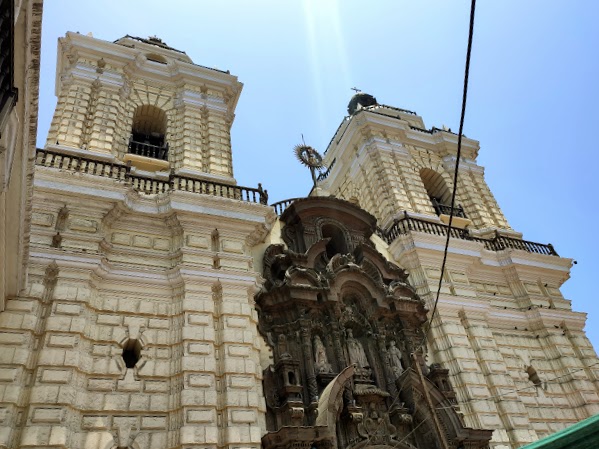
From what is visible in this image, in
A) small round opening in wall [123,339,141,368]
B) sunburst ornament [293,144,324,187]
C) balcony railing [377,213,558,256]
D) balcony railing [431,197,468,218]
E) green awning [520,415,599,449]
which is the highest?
sunburst ornament [293,144,324,187]

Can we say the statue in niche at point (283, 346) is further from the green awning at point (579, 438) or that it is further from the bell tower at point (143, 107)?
the green awning at point (579, 438)

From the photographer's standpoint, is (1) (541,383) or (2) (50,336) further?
(1) (541,383)

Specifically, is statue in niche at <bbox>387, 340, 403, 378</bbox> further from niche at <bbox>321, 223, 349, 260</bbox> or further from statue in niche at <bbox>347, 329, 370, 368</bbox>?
niche at <bbox>321, 223, 349, 260</bbox>

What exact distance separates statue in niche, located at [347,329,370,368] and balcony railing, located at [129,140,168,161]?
7819 millimetres

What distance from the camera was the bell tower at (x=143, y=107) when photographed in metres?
14.5

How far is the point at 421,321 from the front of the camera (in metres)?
13.9

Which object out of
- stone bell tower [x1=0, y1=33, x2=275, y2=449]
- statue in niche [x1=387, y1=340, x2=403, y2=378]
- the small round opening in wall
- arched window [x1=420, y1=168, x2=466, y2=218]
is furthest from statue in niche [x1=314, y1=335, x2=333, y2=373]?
arched window [x1=420, y1=168, x2=466, y2=218]

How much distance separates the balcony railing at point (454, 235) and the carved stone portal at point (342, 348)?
155 cm

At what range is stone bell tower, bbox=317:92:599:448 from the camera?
13.3m

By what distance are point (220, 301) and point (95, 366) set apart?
2.89 m

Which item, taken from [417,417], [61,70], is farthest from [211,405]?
[61,70]

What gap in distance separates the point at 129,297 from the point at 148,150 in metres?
6.70

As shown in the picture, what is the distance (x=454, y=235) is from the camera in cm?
1692

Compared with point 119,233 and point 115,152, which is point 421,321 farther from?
point 115,152
